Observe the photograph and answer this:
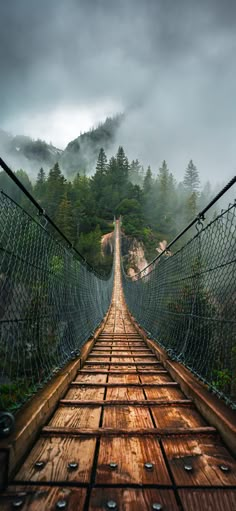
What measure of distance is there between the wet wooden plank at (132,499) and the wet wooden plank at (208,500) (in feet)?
0.12

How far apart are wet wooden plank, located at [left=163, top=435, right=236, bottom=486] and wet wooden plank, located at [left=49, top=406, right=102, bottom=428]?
38cm

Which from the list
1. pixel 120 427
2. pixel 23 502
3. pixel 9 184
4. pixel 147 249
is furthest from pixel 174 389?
pixel 9 184

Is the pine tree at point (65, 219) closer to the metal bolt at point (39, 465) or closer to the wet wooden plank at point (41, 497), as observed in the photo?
the metal bolt at point (39, 465)

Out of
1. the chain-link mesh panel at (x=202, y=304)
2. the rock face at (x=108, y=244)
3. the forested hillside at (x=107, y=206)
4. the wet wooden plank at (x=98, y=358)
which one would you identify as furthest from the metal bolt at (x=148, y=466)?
the rock face at (x=108, y=244)

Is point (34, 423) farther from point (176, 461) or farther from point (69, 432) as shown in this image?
point (176, 461)

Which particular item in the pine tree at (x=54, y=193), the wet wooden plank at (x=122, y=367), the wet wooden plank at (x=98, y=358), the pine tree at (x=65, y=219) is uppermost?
the pine tree at (x=54, y=193)

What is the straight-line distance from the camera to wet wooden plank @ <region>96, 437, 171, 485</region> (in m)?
0.92

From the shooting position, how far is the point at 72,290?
3047 mm

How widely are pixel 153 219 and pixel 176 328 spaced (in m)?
36.1

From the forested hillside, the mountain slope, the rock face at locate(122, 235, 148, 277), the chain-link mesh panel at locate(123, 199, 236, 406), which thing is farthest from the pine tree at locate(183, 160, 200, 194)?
the mountain slope

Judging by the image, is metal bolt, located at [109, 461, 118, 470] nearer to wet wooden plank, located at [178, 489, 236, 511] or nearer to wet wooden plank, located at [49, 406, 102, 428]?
wet wooden plank, located at [178, 489, 236, 511]

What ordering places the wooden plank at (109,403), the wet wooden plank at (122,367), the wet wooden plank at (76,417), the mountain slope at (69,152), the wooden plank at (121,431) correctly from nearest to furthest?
the wooden plank at (121,431), the wet wooden plank at (76,417), the wooden plank at (109,403), the wet wooden plank at (122,367), the mountain slope at (69,152)

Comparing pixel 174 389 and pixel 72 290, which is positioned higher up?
pixel 72 290

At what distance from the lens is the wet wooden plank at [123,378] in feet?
6.77
